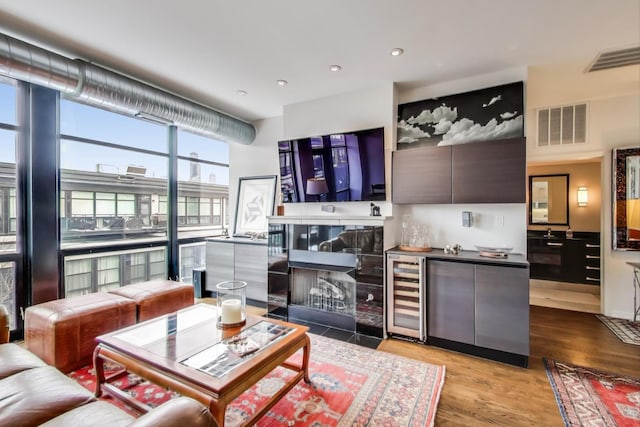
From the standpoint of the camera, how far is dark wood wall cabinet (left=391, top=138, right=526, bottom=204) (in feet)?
10.00

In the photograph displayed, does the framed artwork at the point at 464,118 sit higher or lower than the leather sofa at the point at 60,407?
higher

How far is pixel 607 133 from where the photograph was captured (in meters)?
3.93

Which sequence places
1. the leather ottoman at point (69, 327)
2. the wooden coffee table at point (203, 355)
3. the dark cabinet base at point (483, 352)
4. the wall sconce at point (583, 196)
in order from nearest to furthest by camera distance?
1. the wooden coffee table at point (203, 355)
2. the leather ottoman at point (69, 327)
3. the dark cabinet base at point (483, 352)
4. the wall sconce at point (583, 196)

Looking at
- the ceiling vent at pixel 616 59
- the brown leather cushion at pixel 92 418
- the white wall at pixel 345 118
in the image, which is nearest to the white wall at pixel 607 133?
the ceiling vent at pixel 616 59

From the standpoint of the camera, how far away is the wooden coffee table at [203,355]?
1608mm

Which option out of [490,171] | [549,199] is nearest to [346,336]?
[490,171]

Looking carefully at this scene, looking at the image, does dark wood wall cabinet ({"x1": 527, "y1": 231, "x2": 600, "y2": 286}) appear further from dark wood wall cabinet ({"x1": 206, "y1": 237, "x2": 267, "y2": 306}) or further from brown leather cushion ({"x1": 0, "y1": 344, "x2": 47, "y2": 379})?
brown leather cushion ({"x1": 0, "y1": 344, "x2": 47, "y2": 379})

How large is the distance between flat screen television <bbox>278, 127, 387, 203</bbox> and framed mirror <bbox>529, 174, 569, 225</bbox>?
3861mm

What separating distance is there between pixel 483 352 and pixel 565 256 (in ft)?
12.0

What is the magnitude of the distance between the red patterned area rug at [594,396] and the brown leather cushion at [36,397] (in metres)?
3.02

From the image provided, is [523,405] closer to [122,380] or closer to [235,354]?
[235,354]

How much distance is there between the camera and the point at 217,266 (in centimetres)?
477

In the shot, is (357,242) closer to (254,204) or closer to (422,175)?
(422,175)

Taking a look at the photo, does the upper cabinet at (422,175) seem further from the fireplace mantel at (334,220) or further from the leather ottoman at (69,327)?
the leather ottoman at (69,327)
